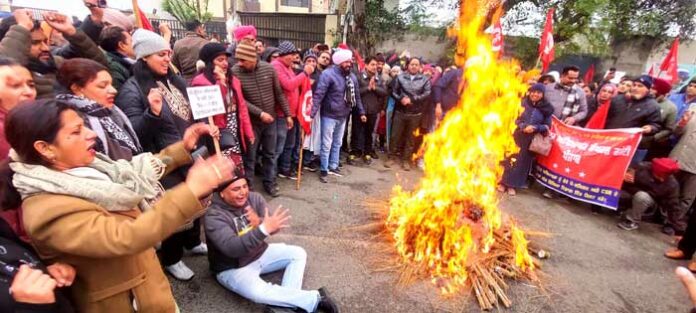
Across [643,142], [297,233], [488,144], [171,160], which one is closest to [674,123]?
[643,142]

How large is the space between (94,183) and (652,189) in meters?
7.63

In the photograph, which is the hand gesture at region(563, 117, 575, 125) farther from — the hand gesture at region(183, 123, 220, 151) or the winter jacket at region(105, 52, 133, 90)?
the winter jacket at region(105, 52, 133, 90)

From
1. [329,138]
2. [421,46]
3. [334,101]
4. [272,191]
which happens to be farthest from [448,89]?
[421,46]

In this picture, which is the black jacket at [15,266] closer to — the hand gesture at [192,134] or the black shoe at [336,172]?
the hand gesture at [192,134]

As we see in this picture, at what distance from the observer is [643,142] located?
6391 millimetres

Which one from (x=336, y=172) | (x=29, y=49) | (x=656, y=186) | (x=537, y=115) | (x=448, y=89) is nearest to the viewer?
(x=29, y=49)

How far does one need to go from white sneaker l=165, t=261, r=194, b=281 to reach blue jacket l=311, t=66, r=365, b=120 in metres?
3.57

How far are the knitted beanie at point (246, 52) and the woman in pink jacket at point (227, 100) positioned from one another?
1.45 ft

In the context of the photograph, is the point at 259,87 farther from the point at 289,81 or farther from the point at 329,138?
the point at 329,138

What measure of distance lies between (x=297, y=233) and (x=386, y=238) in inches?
48.1

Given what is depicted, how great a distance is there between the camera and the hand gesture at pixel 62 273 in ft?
5.46

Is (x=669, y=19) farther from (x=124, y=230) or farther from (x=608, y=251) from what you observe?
(x=124, y=230)

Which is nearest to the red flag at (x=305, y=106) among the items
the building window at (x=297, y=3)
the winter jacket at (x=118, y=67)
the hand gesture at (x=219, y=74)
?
the hand gesture at (x=219, y=74)

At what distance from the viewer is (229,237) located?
10.4 ft
